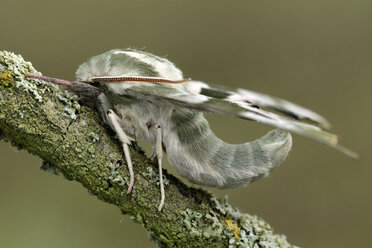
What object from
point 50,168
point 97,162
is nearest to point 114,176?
point 97,162

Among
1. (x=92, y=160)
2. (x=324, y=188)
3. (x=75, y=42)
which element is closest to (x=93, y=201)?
(x=75, y=42)

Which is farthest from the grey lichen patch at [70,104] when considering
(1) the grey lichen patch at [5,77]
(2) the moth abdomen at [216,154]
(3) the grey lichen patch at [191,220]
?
(3) the grey lichen patch at [191,220]

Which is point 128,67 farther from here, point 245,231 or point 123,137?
point 245,231

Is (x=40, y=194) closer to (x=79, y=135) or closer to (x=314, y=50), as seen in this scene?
(x=79, y=135)

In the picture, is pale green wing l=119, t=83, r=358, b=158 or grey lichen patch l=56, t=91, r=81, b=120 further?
grey lichen patch l=56, t=91, r=81, b=120

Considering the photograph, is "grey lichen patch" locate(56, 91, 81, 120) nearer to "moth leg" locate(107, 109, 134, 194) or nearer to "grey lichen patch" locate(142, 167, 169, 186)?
"moth leg" locate(107, 109, 134, 194)

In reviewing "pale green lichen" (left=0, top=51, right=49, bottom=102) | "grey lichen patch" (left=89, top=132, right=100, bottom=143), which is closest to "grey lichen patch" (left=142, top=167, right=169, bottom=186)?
"grey lichen patch" (left=89, top=132, right=100, bottom=143)

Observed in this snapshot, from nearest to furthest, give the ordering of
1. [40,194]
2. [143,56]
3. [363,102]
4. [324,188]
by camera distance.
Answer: [143,56] < [40,194] < [324,188] < [363,102]
